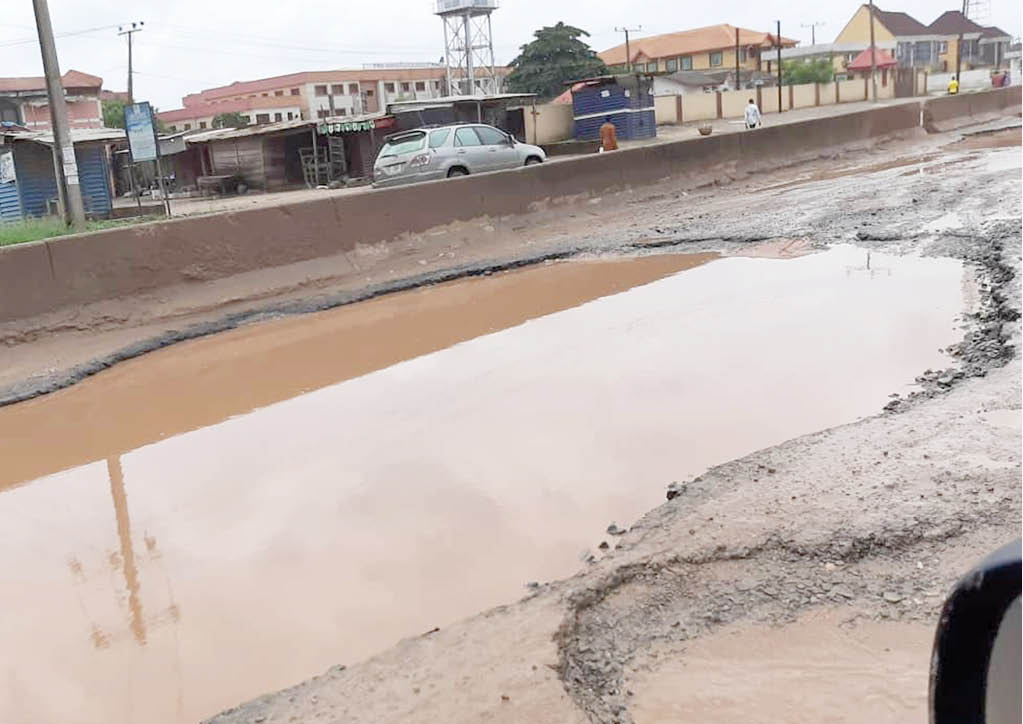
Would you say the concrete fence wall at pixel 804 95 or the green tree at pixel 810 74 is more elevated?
the green tree at pixel 810 74

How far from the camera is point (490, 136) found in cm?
1898

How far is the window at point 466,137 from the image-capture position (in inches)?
722

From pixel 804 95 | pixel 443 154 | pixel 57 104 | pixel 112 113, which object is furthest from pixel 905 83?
pixel 57 104

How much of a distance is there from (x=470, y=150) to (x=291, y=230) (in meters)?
7.69

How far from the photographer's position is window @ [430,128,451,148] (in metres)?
18.2

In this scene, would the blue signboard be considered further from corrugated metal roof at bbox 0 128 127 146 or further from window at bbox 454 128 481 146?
corrugated metal roof at bbox 0 128 127 146

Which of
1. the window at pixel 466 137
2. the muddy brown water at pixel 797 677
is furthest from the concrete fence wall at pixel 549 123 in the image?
the muddy brown water at pixel 797 677

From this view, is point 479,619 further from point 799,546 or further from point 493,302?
point 493,302

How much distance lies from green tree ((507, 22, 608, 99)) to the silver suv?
4674 cm

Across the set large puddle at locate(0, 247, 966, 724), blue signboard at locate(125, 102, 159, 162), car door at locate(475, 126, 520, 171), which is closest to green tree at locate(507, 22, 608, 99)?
car door at locate(475, 126, 520, 171)

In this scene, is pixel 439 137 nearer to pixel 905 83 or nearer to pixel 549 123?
pixel 549 123

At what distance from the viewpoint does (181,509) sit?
17.9 feet

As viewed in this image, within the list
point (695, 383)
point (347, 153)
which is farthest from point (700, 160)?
point (347, 153)

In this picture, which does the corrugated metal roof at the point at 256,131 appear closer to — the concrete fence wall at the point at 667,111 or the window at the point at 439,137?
the window at the point at 439,137
